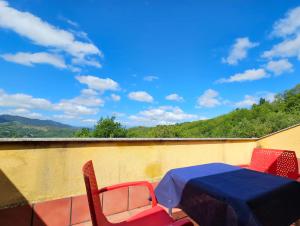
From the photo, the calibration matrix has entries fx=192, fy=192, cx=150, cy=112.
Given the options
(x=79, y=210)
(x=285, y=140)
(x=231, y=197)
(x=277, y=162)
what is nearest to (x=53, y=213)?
(x=79, y=210)

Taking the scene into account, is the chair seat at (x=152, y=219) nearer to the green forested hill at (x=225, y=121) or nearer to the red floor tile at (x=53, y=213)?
Answer: the red floor tile at (x=53, y=213)

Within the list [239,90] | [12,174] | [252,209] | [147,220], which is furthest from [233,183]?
[239,90]

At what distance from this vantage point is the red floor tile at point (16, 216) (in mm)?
1666

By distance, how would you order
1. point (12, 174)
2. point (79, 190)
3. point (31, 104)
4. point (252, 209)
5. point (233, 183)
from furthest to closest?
1. point (31, 104)
2. point (79, 190)
3. point (12, 174)
4. point (233, 183)
5. point (252, 209)

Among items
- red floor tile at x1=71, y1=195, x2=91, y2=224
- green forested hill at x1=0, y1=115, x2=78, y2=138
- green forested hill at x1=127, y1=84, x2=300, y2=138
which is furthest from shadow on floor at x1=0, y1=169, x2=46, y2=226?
green forested hill at x1=127, y1=84, x2=300, y2=138

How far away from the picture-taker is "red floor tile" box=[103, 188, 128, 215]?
7.30ft

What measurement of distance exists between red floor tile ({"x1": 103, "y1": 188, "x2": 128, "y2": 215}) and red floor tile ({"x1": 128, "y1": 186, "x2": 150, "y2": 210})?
0.07m

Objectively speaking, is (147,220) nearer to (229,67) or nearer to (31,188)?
(31,188)

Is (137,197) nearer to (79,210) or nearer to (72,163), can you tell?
(79,210)

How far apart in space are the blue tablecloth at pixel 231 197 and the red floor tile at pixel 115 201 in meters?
0.69

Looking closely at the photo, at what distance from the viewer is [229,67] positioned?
23188mm

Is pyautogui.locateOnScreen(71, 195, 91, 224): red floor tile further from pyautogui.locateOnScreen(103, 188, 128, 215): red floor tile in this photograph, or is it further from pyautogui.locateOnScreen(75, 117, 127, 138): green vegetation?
pyautogui.locateOnScreen(75, 117, 127, 138): green vegetation

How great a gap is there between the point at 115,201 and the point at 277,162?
2150 millimetres

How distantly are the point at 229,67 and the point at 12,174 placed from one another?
2478 centimetres
